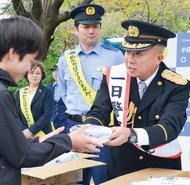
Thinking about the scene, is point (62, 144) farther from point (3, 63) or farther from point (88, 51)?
point (88, 51)

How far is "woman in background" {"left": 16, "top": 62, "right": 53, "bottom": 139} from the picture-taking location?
14.2 feet

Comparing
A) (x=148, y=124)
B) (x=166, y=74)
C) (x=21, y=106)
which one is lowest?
(x=21, y=106)

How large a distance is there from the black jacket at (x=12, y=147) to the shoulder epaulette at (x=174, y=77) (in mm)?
879

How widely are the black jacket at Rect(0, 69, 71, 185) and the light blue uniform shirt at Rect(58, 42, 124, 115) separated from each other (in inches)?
76.5

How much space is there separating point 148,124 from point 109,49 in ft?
5.27

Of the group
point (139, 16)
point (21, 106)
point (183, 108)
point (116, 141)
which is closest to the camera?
point (116, 141)

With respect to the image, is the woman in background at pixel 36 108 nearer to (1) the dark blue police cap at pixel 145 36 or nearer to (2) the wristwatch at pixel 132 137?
(1) the dark blue police cap at pixel 145 36

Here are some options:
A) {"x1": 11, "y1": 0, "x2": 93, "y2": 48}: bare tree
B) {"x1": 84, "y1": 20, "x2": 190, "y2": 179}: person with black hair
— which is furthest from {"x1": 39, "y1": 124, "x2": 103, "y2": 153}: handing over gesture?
{"x1": 11, "y1": 0, "x2": 93, "y2": 48}: bare tree

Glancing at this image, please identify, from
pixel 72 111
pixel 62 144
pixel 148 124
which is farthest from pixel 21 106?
pixel 62 144

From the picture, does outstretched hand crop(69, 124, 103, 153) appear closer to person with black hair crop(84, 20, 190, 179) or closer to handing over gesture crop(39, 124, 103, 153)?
handing over gesture crop(39, 124, 103, 153)

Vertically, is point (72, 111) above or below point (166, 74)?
below

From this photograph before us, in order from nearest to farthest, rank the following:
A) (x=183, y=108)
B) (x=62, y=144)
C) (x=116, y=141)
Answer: (x=62, y=144) → (x=116, y=141) → (x=183, y=108)

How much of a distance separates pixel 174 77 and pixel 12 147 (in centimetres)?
107

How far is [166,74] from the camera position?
7.20ft
